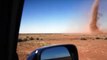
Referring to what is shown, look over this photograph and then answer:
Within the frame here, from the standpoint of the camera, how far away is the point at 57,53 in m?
1.48

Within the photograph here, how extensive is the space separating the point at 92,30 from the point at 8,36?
14.7 metres

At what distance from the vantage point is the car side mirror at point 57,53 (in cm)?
132

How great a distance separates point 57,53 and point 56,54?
2 centimetres

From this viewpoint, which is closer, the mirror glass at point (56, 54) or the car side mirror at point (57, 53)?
the car side mirror at point (57, 53)

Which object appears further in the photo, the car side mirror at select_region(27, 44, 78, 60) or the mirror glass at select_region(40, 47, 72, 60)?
the mirror glass at select_region(40, 47, 72, 60)

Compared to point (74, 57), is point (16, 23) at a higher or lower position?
higher

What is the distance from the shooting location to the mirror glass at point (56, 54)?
1423 millimetres

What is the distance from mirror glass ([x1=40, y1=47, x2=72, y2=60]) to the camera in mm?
1423

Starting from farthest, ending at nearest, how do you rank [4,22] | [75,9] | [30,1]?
[75,9], [30,1], [4,22]

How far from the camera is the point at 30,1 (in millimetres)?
12969

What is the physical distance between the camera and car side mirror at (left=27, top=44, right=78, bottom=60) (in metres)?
1.32

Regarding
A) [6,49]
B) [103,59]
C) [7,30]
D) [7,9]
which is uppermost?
[7,9]

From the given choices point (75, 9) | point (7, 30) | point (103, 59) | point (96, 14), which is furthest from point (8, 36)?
point (75, 9)

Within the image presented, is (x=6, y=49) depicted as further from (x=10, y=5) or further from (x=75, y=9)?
(x=75, y=9)
